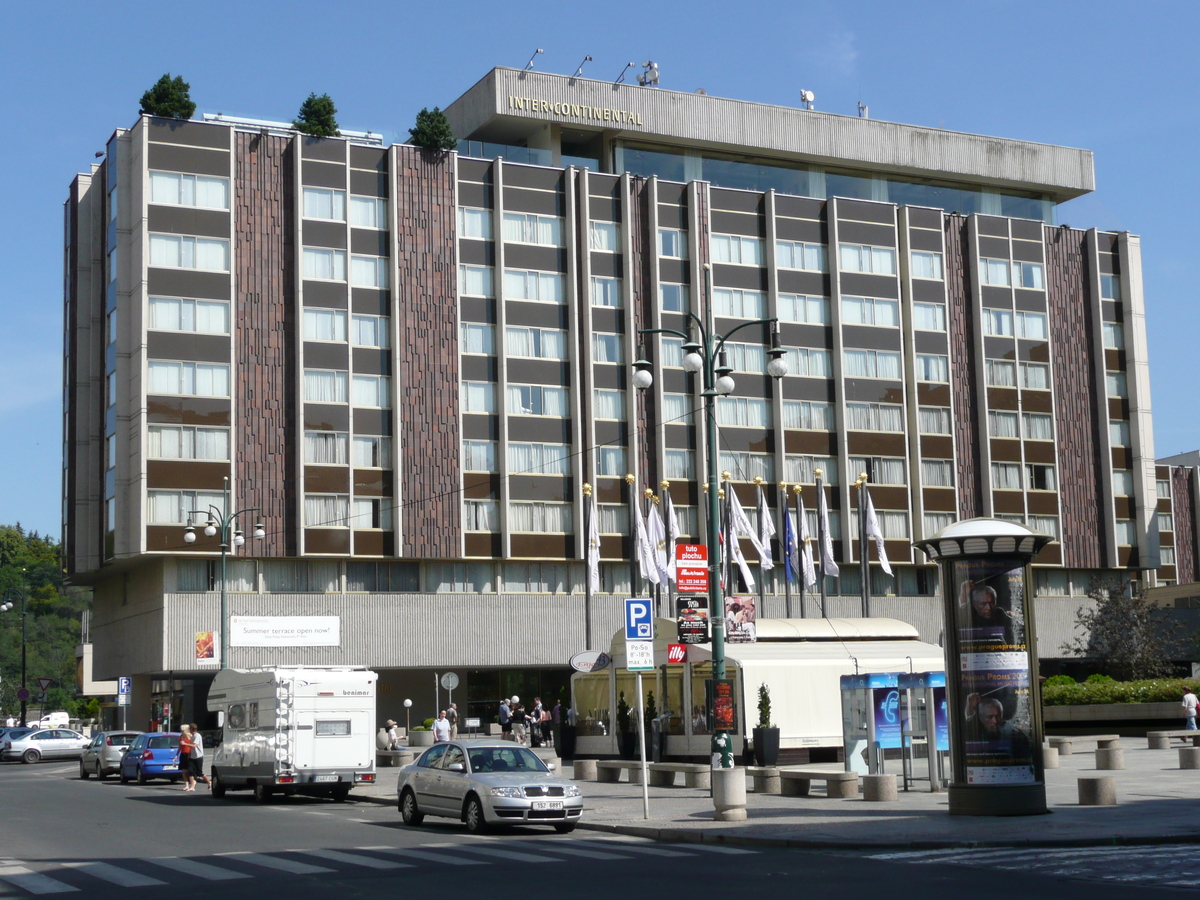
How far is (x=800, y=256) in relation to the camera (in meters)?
65.9

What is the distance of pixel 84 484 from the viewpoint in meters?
61.8

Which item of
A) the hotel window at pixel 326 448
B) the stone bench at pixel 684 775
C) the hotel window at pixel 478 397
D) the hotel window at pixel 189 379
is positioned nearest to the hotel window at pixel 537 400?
the hotel window at pixel 478 397

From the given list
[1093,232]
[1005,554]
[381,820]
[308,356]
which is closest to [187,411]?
[308,356]

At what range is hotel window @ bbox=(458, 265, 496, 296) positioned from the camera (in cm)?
5994

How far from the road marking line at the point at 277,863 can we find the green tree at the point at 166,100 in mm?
43792

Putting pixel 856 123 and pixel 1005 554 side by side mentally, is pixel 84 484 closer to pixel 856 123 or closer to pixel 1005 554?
pixel 856 123

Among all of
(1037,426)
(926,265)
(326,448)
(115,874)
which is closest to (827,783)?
(115,874)

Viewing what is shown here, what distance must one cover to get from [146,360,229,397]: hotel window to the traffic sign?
37204 mm

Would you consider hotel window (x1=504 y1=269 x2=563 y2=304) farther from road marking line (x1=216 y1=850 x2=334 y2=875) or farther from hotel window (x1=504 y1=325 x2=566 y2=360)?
road marking line (x1=216 y1=850 x2=334 y2=875)

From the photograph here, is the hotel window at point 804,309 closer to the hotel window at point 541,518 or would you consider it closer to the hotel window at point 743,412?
the hotel window at point 743,412

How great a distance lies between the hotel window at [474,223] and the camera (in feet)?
198

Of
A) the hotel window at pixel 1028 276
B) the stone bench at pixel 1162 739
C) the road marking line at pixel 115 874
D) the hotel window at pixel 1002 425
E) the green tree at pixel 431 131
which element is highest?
the green tree at pixel 431 131

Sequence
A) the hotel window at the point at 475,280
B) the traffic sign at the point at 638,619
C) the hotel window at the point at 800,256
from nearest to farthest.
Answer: the traffic sign at the point at 638,619 < the hotel window at the point at 475,280 < the hotel window at the point at 800,256

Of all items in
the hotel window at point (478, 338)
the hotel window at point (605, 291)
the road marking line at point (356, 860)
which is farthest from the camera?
the hotel window at point (605, 291)
